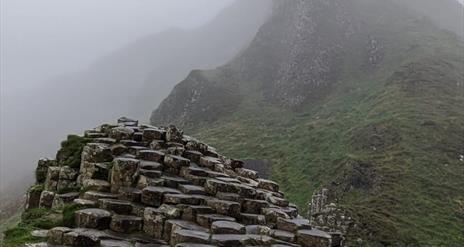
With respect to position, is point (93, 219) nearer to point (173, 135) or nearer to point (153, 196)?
point (153, 196)

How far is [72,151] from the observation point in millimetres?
21188

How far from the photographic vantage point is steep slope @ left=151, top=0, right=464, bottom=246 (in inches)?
1957

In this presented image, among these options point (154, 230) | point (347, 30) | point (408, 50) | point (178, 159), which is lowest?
point (154, 230)

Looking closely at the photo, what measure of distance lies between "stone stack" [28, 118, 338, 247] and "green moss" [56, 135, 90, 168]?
17.0 inches

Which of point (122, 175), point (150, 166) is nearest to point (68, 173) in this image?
point (122, 175)

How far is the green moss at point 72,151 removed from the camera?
789 inches

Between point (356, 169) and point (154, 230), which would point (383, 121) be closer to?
point (356, 169)

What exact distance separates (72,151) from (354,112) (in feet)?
216

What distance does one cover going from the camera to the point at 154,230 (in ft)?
48.8

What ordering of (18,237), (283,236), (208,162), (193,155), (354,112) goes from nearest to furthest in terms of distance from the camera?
(18,237) → (283,236) → (208,162) → (193,155) → (354,112)

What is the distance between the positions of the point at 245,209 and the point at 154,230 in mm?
3326

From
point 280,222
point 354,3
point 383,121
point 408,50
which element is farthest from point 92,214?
point 354,3

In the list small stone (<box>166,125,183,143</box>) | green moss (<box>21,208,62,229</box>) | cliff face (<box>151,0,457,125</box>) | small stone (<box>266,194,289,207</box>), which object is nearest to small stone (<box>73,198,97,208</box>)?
green moss (<box>21,208,62,229</box>)

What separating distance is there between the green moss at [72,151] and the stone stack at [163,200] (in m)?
0.43
